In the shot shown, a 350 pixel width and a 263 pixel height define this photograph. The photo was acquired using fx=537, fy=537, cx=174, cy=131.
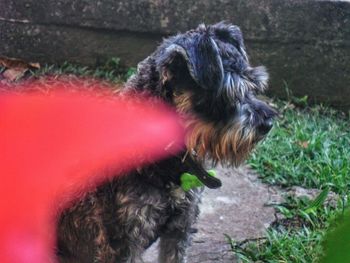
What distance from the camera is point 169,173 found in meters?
2.29

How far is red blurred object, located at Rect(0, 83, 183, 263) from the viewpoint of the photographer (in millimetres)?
2203

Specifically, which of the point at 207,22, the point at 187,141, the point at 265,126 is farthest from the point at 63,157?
the point at 207,22

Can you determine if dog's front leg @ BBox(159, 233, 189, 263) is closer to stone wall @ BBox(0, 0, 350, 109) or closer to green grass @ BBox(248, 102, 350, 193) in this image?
green grass @ BBox(248, 102, 350, 193)

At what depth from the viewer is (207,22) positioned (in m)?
4.83

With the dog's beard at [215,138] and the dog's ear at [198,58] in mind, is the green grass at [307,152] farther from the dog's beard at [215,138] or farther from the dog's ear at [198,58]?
the dog's ear at [198,58]

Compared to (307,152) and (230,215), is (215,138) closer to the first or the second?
(230,215)

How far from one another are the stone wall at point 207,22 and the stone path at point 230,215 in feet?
4.50

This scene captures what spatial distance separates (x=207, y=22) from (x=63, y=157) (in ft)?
9.25

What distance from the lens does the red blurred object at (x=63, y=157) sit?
86.7 inches

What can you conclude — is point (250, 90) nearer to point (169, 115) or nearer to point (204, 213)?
point (169, 115)

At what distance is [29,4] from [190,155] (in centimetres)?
315

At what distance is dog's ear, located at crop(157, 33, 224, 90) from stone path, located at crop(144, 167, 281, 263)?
1.30 metres

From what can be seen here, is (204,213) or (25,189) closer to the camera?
(25,189)

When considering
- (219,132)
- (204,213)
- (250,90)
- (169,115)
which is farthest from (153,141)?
(204,213)
